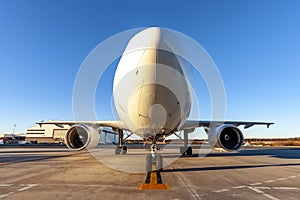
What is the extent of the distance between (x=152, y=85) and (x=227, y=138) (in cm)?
674

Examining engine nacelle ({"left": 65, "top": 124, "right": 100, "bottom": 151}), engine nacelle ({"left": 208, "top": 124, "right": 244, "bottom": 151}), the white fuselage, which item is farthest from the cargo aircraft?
engine nacelle ({"left": 65, "top": 124, "right": 100, "bottom": 151})

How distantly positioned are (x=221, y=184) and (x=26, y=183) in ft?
16.1

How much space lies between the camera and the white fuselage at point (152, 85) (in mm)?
6215

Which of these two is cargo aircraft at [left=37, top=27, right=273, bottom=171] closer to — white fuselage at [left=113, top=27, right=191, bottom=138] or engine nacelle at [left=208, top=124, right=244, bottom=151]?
white fuselage at [left=113, top=27, right=191, bottom=138]

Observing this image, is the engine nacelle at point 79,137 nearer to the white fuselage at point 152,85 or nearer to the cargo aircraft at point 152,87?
the cargo aircraft at point 152,87

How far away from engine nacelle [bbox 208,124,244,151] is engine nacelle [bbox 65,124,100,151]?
6.05 metres

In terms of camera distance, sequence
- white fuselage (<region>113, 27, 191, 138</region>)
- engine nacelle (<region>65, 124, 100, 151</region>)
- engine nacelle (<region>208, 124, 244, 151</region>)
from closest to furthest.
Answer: white fuselage (<region>113, 27, 191, 138</region>) → engine nacelle (<region>208, 124, 244, 151</region>) → engine nacelle (<region>65, 124, 100, 151</region>)

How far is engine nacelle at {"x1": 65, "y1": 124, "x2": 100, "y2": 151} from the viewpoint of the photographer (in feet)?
38.3

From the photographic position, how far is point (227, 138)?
1127 cm

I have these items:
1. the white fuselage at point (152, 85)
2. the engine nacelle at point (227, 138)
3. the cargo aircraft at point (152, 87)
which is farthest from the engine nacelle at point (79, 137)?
the engine nacelle at point (227, 138)

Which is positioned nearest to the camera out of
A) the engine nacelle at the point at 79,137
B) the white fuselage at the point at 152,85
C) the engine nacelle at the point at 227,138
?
the white fuselage at the point at 152,85

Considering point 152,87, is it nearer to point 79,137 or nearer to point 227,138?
point 227,138

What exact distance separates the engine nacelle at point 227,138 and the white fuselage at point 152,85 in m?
4.46

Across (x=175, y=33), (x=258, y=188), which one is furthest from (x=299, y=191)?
(x=175, y=33)
